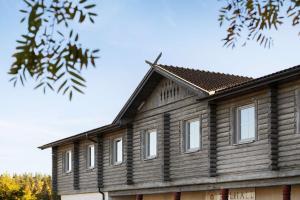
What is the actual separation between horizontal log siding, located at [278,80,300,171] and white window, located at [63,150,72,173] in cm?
1611

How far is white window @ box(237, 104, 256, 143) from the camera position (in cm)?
1841

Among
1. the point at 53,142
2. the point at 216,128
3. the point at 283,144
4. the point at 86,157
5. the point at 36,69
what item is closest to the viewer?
the point at 36,69

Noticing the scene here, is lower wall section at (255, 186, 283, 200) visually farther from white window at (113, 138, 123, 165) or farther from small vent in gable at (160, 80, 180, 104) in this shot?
white window at (113, 138, 123, 165)

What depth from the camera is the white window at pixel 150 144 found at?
23.5 metres

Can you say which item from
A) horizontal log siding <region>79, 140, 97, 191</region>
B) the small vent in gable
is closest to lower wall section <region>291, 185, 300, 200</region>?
the small vent in gable

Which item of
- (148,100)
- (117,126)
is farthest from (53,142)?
(148,100)

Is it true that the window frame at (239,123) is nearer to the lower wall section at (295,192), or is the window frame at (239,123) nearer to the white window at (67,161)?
the lower wall section at (295,192)

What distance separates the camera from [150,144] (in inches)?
940

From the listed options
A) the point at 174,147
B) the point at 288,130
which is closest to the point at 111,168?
the point at 174,147

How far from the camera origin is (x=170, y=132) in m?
22.3

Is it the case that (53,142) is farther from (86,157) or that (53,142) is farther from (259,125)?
(259,125)

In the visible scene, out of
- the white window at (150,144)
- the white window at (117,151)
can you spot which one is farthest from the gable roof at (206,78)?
the white window at (117,151)

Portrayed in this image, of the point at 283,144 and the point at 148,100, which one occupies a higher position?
the point at 148,100

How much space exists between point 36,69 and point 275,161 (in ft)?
45.4
